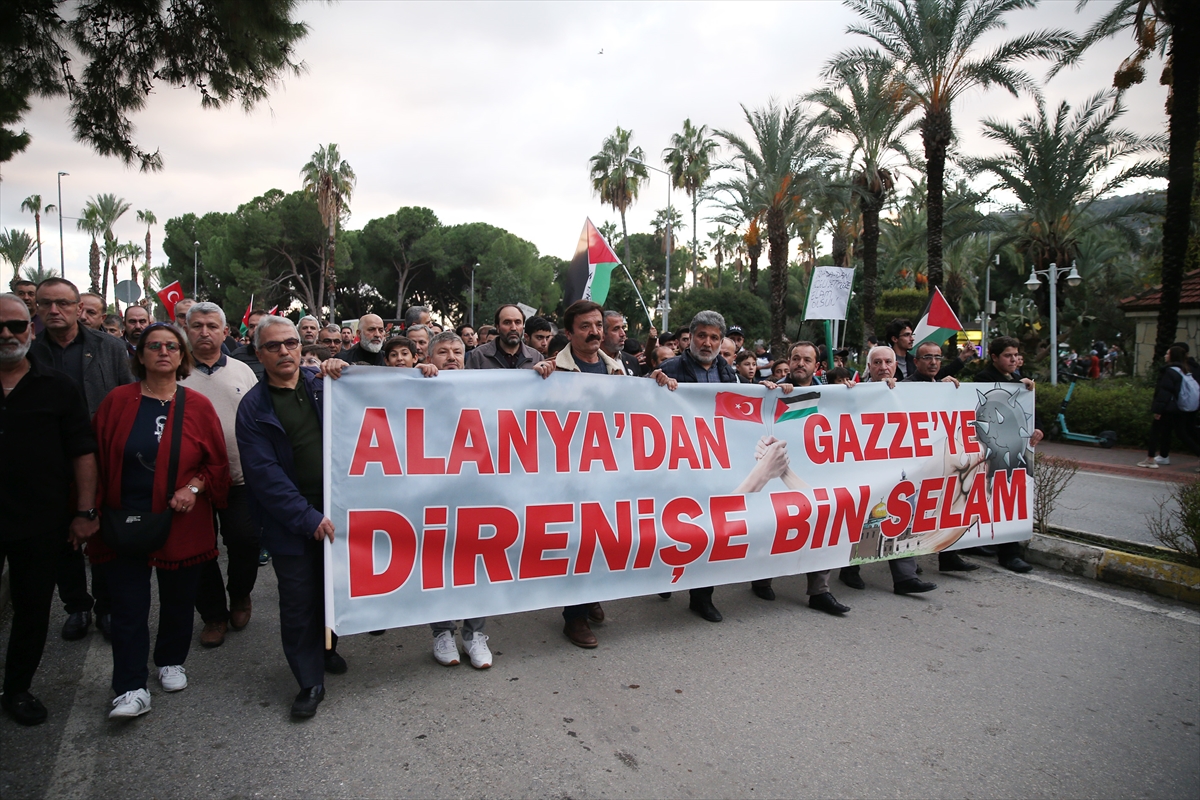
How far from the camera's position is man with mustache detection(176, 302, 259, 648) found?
386 cm

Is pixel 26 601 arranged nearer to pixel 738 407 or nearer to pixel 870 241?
pixel 738 407

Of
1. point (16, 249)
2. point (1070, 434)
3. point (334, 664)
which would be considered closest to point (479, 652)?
point (334, 664)

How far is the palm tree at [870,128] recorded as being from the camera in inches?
685

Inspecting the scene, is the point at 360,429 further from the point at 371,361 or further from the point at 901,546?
the point at 901,546

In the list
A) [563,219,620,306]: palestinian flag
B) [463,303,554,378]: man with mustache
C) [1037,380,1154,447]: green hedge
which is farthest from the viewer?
[1037,380,1154,447]: green hedge

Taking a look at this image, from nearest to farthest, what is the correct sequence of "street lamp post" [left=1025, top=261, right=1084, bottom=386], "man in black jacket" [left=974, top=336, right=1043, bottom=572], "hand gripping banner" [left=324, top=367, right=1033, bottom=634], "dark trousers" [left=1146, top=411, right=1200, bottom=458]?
1. "hand gripping banner" [left=324, top=367, right=1033, bottom=634]
2. "man in black jacket" [left=974, top=336, right=1043, bottom=572]
3. "dark trousers" [left=1146, top=411, right=1200, bottom=458]
4. "street lamp post" [left=1025, top=261, right=1084, bottom=386]

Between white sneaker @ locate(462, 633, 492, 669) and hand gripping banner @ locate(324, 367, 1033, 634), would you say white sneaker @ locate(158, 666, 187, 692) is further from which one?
white sneaker @ locate(462, 633, 492, 669)

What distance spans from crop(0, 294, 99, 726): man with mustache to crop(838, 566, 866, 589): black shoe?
423cm

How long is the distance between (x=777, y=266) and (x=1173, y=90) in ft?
36.4

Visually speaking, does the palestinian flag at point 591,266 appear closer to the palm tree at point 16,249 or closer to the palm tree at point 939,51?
the palm tree at point 939,51

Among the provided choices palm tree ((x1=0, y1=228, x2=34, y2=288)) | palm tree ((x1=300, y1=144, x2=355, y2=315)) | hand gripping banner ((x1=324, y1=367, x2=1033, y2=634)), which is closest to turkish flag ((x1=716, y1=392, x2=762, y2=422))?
hand gripping banner ((x1=324, y1=367, x2=1033, y2=634))

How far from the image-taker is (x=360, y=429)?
3400mm

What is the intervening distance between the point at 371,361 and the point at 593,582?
2743mm

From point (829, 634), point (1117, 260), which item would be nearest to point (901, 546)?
point (829, 634)
